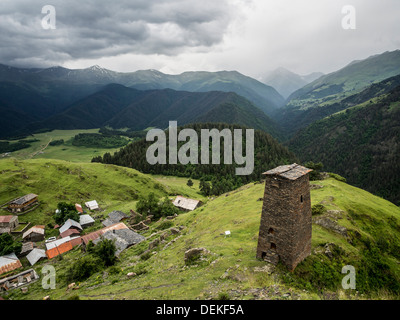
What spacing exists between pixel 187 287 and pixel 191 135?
172m

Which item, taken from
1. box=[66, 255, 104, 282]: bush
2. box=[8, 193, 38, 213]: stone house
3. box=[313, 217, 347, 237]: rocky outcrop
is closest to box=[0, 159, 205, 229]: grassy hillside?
box=[8, 193, 38, 213]: stone house

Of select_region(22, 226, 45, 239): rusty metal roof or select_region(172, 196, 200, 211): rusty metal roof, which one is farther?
select_region(172, 196, 200, 211): rusty metal roof

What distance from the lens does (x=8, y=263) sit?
1986 inches

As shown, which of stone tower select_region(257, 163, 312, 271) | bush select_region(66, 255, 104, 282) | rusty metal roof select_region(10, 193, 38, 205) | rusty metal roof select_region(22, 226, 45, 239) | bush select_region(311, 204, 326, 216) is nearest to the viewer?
stone tower select_region(257, 163, 312, 271)

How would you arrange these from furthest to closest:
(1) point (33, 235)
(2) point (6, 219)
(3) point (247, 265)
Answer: (2) point (6, 219) < (1) point (33, 235) < (3) point (247, 265)

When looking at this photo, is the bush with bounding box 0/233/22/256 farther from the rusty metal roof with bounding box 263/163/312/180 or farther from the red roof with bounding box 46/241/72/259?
the rusty metal roof with bounding box 263/163/312/180

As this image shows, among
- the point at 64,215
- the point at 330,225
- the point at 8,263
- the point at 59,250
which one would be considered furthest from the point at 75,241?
the point at 330,225

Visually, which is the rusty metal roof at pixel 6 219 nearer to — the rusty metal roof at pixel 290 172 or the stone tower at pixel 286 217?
the stone tower at pixel 286 217

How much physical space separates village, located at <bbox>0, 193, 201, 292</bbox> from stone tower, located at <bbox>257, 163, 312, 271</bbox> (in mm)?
28548

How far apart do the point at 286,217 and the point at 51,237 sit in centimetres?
6860

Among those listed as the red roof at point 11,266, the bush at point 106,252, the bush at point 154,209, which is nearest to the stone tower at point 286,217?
the bush at point 106,252

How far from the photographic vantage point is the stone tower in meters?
19.5

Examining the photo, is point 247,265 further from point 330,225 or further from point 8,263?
point 8,263

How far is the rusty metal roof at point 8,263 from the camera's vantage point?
49188mm
